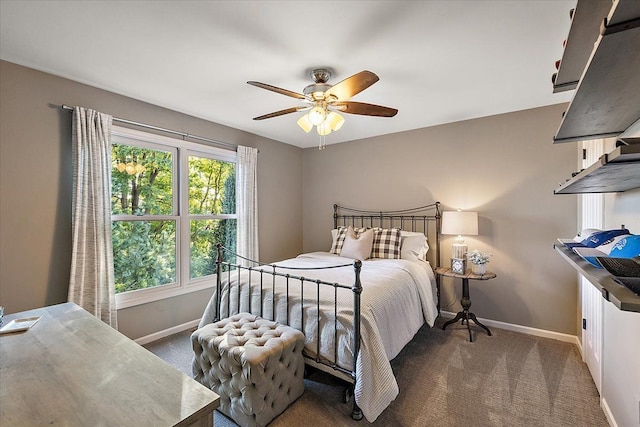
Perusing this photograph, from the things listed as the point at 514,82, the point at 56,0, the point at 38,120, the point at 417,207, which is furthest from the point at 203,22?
the point at 417,207

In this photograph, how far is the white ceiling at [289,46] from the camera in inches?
63.8

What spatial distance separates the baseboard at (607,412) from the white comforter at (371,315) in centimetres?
122

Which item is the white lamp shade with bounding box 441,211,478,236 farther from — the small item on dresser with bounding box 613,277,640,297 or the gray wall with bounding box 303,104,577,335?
the small item on dresser with bounding box 613,277,640,297

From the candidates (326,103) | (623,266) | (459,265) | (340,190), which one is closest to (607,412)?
(459,265)

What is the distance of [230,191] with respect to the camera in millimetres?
3852

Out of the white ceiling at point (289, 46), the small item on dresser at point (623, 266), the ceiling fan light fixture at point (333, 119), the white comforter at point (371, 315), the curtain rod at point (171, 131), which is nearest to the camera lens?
the small item on dresser at point (623, 266)

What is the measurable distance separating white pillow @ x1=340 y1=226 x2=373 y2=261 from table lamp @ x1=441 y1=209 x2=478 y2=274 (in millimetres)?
874

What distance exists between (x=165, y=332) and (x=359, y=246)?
7.84ft

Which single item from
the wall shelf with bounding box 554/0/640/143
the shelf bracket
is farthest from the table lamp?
Answer: the shelf bracket

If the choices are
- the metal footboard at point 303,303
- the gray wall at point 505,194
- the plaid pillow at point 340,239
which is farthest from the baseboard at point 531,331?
the metal footboard at point 303,303

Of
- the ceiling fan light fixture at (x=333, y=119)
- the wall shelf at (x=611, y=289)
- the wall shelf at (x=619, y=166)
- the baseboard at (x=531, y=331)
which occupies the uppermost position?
the ceiling fan light fixture at (x=333, y=119)

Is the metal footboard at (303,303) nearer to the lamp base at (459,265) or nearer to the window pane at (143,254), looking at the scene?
the window pane at (143,254)

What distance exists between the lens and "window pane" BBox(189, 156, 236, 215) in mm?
3440

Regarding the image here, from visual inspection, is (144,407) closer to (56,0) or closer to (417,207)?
(56,0)
